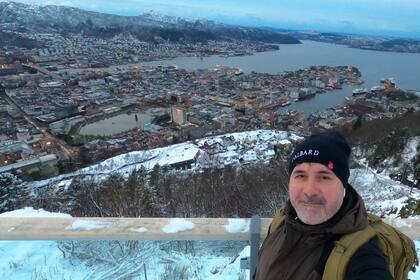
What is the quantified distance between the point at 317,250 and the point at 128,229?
19.0 inches

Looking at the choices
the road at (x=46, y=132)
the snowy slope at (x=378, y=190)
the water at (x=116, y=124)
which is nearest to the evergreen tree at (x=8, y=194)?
the snowy slope at (x=378, y=190)

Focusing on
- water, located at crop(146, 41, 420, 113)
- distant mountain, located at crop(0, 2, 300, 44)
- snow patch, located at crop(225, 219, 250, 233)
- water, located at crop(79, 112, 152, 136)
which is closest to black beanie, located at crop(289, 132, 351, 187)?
snow patch, located at crop(225, 219, 250, 233)

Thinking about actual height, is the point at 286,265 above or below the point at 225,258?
above

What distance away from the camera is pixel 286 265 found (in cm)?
68

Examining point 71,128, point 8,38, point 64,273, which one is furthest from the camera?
point 8,38

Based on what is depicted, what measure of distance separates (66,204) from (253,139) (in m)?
11.9

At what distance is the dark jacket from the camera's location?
0.59 metres

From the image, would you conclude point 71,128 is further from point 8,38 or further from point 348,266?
point 8,38

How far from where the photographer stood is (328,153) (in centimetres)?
70

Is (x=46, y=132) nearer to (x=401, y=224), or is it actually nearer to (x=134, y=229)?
(x=134, y=229)

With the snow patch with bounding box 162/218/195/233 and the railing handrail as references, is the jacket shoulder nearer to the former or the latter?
the railing handrail

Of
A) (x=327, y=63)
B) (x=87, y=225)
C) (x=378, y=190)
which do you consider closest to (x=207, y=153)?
(x=378, y=190)

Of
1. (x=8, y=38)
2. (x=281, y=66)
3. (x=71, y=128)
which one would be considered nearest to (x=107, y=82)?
(x=71, y=128)

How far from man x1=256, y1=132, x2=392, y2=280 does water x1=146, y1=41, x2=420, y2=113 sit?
31286 mm
